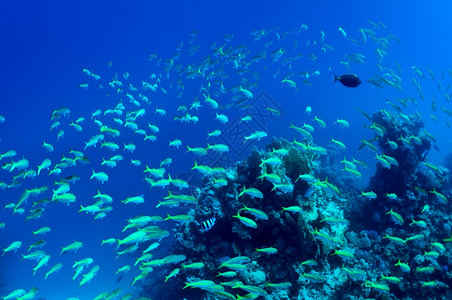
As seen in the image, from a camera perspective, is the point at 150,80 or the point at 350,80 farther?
the point at 150,80

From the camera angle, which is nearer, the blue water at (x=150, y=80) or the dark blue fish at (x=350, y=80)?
the dark blue fish at (x=350, y=80)

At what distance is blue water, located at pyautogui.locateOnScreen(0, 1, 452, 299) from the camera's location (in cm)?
2666

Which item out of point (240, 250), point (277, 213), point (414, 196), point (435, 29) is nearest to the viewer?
point (277, 213)

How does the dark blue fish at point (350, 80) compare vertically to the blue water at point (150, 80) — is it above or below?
below

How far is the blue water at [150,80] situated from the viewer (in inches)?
1049

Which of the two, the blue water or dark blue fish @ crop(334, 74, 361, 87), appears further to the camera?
the blue water

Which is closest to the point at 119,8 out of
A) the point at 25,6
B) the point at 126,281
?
the point at 25,6

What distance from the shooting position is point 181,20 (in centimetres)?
8956

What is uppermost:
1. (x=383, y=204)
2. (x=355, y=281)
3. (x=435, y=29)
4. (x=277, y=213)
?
(x=435, y=29)

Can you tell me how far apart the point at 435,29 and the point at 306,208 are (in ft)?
396

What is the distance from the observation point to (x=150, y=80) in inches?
2881

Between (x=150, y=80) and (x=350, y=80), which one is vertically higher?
(x=150, y=80)

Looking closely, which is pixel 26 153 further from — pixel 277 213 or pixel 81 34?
pixel 81 34

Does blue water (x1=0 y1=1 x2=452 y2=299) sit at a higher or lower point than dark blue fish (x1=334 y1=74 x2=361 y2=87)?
higher
